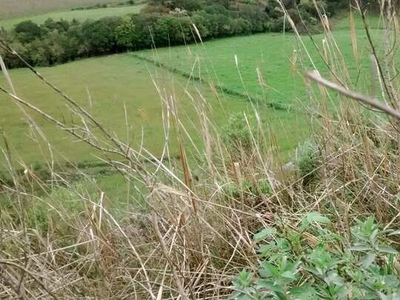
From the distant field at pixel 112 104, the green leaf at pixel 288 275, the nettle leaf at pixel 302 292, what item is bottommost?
the distant field at pixel 112 104

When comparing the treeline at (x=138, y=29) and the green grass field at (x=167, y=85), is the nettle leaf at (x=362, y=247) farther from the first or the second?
the treeline at (x=138, y=29)

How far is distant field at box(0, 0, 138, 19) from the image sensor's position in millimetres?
3042

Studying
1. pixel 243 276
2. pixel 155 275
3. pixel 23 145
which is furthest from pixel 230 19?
pixel 243 276

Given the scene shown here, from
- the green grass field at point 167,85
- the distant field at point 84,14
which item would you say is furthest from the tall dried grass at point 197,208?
the distant field at point 84,14

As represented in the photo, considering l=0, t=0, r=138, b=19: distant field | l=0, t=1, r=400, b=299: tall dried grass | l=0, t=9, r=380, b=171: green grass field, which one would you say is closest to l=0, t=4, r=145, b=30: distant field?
l=0, t=0, r=138, b=19: distant field

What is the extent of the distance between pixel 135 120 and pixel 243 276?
164cm

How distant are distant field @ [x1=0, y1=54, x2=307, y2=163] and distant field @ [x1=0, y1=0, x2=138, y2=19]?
0.49m

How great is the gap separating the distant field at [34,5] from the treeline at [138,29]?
24 cm

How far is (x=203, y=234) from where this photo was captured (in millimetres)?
919

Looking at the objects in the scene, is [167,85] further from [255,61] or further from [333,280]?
[255,61]

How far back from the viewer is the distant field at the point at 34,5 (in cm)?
304

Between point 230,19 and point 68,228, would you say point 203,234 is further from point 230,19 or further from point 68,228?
point 230,19

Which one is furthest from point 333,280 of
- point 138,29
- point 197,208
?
point 138,29

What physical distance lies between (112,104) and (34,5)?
1.31 metres
